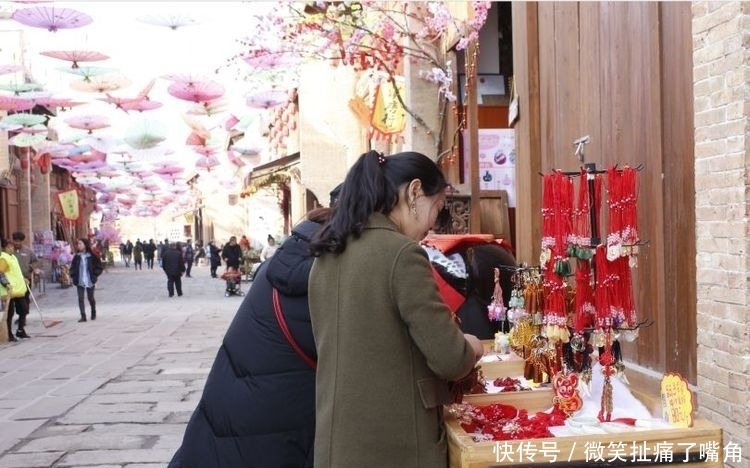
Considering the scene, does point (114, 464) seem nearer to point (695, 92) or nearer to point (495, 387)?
point (495, 387)

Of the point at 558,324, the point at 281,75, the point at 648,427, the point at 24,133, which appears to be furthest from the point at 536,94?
the point at 24,133

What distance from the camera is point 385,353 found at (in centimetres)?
229

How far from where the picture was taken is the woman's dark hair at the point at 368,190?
2.35 metres

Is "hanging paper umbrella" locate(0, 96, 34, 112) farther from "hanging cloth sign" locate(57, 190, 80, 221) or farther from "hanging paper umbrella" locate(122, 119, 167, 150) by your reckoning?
"hanging cloth sign" locate(57, 190, 80, 221)

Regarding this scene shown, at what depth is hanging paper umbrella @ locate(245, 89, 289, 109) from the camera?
1869cm

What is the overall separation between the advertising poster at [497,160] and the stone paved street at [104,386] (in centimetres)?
403

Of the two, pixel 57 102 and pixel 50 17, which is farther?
pixel 57 102

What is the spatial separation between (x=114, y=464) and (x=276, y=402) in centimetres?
345

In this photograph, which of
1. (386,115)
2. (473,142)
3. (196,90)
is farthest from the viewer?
(196,90)

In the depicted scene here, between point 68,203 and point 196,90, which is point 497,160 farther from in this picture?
point 68,203

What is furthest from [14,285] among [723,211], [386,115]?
[723,211]

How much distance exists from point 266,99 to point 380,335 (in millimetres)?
17044

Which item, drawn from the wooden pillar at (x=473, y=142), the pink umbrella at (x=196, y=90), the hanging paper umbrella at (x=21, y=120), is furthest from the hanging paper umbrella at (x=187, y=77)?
the wooden pillar at (x=473, y=142)

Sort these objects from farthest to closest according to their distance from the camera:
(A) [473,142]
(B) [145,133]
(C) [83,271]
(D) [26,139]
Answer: (B) [145,133] < (D) [26,139] < (C) [83,271] < (A) [473,142]
